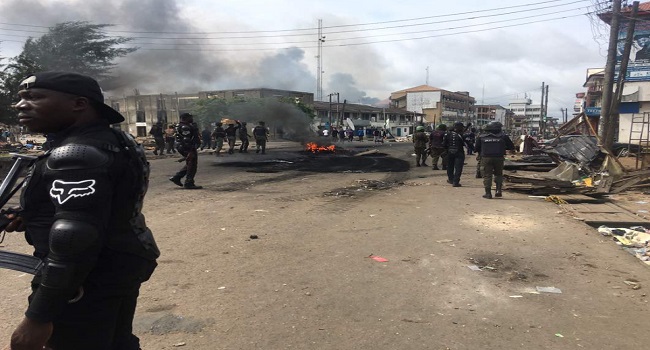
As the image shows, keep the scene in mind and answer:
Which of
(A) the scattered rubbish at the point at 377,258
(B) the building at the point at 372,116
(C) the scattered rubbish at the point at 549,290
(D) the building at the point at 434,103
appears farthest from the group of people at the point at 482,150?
(D) the building at the point at 434,103

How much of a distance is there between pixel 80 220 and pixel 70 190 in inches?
3.8

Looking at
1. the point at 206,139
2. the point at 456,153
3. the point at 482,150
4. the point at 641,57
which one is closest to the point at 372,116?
the point at 641,57

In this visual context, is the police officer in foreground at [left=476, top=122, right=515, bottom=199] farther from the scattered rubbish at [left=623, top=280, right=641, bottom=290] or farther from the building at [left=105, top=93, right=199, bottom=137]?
the building at [left=105, top=93, right=199, bottom=137]

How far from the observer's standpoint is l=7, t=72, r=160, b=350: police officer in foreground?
1300mm

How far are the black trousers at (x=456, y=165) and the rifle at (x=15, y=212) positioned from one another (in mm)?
8902

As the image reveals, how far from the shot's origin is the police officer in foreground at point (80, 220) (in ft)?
4.26

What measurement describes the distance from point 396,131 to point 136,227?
70650mm

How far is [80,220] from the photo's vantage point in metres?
1.30

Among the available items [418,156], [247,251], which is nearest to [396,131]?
[418,156]

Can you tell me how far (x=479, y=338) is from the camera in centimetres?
271

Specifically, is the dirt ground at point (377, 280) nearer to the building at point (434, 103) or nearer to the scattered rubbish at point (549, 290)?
the scattered rubbish at point (549, 290)

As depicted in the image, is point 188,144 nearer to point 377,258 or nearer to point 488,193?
point 377,258

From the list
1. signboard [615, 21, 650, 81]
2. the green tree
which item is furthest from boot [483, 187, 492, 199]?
signboard [615, 21, 650, 81]

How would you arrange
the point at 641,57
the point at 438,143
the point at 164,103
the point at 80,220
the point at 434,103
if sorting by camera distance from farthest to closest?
the point at 434,103 < the point at 641,57 < the point at 164,103 < the point at 438,143 < the point at 80,220
